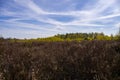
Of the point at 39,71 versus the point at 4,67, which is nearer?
the point at 39,71

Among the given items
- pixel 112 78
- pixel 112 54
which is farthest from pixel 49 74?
pixel 112 54

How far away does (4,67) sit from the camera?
5.31 m

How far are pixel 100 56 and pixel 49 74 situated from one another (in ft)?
4.43

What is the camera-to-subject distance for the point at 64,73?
5.00m

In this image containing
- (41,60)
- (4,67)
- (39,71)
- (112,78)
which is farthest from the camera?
(41,60)

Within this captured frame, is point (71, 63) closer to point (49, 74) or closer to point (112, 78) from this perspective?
point (49, 74)

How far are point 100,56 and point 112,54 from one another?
553 mm

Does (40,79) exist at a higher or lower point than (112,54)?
lower

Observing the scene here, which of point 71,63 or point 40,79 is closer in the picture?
point 40,79

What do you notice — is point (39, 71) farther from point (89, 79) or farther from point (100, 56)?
point (100, 56)

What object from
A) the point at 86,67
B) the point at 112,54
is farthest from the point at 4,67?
the point at 112,54

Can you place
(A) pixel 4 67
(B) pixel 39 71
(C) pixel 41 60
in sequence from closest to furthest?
1. (B) pixel 39 71
2. (A) pixel 4 67
3. (C) pixel 41 60

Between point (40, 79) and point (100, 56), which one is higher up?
point (100, 56)

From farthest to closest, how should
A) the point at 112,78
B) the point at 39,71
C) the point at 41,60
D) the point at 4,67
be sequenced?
the point at 41,60 < the point at 4,67 < the point at 39,71 < the point at 112,78
